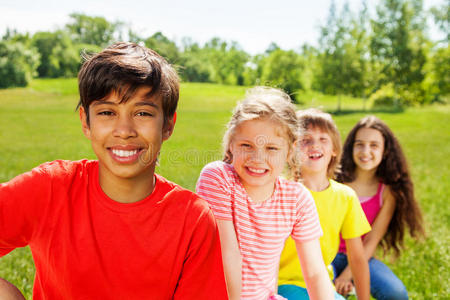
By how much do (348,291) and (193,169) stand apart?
22.9ft

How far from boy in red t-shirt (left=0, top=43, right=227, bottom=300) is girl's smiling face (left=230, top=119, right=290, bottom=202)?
1.58 ft

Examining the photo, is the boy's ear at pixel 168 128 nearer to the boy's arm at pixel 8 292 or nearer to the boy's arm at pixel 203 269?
the boy's arm at pixel 203 269

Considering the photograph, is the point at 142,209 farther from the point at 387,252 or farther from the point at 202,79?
the point at 202,79

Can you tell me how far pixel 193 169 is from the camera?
9.99 m

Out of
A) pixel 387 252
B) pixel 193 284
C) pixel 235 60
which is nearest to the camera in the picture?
pixel 193 284

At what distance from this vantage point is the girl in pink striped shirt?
84.0 inches

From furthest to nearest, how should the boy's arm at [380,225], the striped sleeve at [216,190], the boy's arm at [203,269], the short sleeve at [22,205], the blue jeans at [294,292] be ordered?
the boy's arm at [380,225] → the blue jeans at [294,292] → the striped sleeve at [216,190] → the boy's arm at [203,269] → the short sleeve at [22,205]

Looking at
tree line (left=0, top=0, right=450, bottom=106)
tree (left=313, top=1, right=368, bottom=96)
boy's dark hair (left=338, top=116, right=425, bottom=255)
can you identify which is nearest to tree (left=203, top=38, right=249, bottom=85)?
tree line (left=0, top=0, right=450, bottom=106)

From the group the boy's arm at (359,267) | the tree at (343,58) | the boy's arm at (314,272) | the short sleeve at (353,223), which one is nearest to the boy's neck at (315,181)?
the short sleeve at (353,223)

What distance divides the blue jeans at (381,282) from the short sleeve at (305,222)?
1.43 meters

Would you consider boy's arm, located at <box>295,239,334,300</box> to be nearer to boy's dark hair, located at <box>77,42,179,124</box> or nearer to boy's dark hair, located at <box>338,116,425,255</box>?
boy's dark hair, located at <box>77,42,179,124</box>

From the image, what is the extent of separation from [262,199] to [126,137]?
91cm

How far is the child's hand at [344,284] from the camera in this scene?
10.8 feet

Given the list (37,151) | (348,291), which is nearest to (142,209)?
(348,291)
